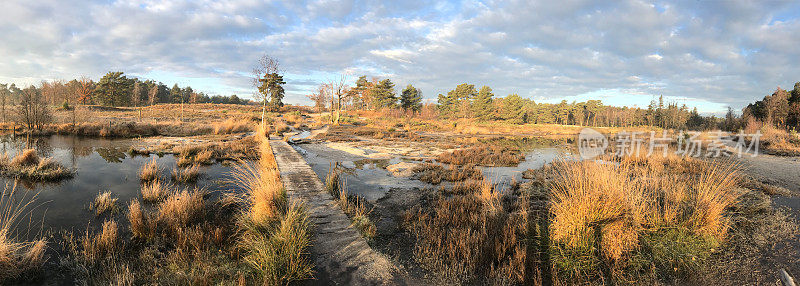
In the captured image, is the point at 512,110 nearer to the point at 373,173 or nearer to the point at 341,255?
the point at 373,173

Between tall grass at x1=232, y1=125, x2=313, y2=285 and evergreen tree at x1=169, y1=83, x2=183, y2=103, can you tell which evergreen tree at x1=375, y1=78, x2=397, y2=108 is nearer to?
evergreen tree at x1=169, y1=83, x2=183, y2=103

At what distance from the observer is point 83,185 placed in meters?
8.12

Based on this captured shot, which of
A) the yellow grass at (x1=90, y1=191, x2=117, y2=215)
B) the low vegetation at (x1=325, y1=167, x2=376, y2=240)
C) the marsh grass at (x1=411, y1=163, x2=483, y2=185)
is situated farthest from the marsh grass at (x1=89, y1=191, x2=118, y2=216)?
the marsh grass at (x1=411, y1=163, x2=483, y2=185)

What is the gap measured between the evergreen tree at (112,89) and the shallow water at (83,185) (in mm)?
52996

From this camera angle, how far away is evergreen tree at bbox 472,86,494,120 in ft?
197

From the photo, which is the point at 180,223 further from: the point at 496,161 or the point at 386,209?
the point at 496,161

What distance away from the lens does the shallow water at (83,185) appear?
5664mm

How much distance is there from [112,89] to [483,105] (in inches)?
2787

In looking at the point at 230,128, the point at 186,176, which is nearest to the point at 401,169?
the point at 186,176

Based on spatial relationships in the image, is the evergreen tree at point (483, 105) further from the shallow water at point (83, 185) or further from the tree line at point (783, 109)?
the shallow water at point (83, 185)

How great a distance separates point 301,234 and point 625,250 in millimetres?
4371

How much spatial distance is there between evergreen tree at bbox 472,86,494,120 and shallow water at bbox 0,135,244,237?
54.8 meters

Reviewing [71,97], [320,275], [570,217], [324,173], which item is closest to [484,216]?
[570,217]

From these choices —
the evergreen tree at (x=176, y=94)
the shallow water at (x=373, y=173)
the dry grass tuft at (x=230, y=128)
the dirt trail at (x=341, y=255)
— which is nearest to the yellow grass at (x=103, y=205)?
the dirt trail at (x=341, y=255)
